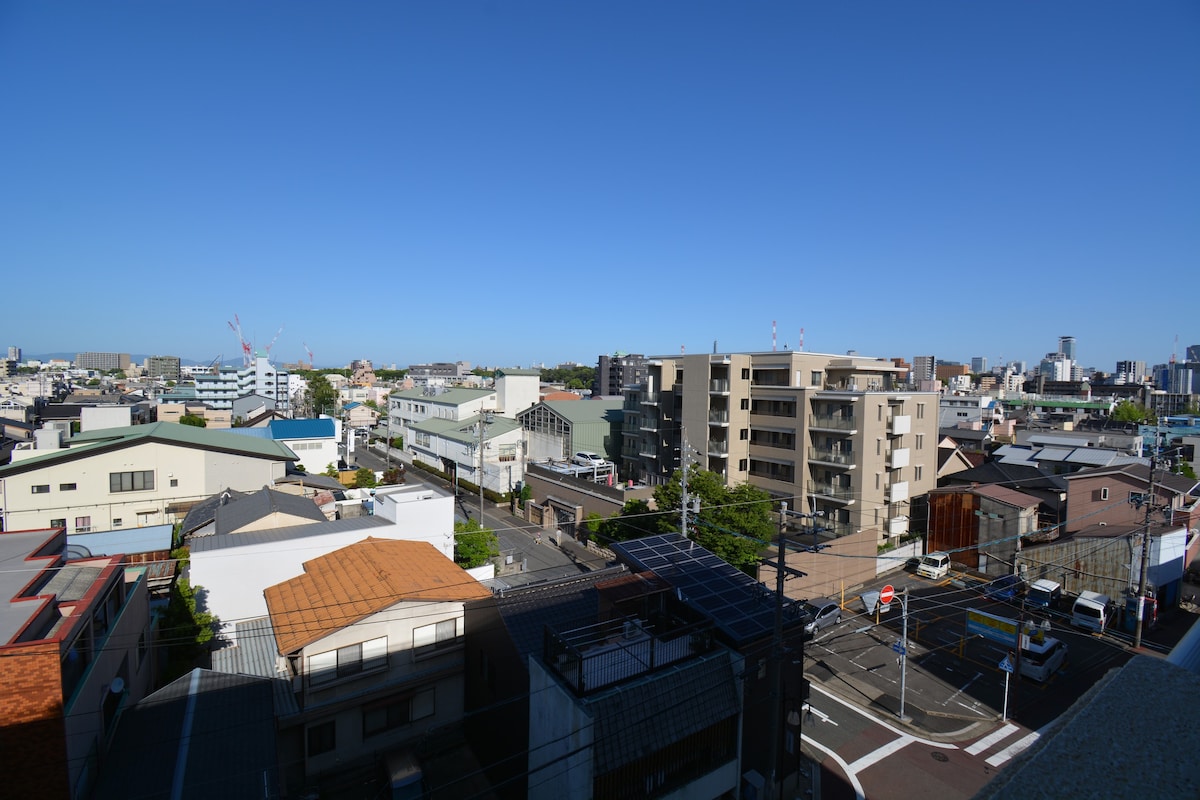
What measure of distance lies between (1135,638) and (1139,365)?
15323 centimetres

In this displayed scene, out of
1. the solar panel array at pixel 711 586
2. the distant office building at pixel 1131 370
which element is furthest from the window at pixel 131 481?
the distant office building at pixel 1131 370

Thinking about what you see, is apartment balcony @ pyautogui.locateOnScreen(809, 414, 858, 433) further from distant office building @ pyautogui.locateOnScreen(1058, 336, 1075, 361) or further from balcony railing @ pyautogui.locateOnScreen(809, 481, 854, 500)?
distant office building @ pyautogui.locateOnScreen(1058, 336, 1075, 361)

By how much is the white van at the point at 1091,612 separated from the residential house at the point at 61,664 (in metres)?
20.0

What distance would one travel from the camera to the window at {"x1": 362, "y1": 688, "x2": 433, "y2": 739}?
8680 mm

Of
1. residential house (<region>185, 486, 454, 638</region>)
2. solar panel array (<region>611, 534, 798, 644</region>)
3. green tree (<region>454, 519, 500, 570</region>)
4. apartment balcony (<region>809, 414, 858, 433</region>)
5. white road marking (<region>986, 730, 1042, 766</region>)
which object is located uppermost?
apartment balcony (<region>809, 414, 858, 433</region>)

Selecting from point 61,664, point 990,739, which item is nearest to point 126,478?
point 61,664

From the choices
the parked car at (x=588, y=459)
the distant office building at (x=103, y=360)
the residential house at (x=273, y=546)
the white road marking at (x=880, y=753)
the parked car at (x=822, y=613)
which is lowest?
the white road marking at (x=880, y=753)

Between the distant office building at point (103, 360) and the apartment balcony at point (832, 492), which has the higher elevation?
the distant office building at point (103, 360)

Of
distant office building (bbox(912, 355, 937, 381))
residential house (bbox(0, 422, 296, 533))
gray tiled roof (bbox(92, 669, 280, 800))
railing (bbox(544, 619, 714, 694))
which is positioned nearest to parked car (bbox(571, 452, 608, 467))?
residential house (bbox(0, 422, 296, 533))

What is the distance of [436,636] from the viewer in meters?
9.11

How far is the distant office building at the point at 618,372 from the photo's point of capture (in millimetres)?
67375

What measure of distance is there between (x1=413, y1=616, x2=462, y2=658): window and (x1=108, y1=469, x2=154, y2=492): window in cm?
1490

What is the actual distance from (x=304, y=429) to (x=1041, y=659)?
30663mm

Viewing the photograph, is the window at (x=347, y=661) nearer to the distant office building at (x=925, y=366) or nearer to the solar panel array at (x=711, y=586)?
the solar panel array at (x=711, y=586)
